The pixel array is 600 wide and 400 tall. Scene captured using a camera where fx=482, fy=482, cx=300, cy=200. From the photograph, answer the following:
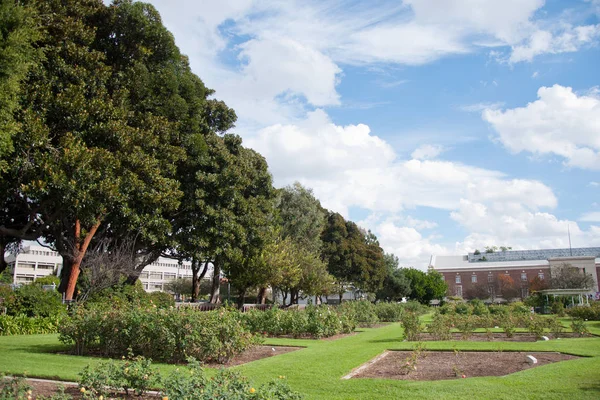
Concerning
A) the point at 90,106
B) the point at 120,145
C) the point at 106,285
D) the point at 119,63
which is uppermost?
the point at 119,63

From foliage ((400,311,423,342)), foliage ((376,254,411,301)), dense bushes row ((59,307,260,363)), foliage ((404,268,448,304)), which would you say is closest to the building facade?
foliage ((404,268,448,304))

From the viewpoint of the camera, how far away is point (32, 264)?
87250 millimetres

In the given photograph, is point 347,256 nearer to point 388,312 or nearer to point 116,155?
point 388,312

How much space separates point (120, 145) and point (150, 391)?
1386 cm

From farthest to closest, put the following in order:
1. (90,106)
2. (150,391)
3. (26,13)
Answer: (90,106) → (26,13) → (150,391)

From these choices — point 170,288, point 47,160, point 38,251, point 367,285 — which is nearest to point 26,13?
point 47,160

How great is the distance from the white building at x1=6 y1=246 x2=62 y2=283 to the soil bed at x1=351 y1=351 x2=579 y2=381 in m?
84.0

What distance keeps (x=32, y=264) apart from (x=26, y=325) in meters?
80.7

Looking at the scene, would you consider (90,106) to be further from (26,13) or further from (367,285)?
(367,285)

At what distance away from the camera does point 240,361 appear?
11562 mm

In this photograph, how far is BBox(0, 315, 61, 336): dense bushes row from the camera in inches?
638

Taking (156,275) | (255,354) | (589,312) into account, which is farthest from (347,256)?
(156,275)

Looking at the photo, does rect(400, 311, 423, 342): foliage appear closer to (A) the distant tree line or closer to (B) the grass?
(B) the grass

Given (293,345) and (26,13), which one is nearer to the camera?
(26,13)
